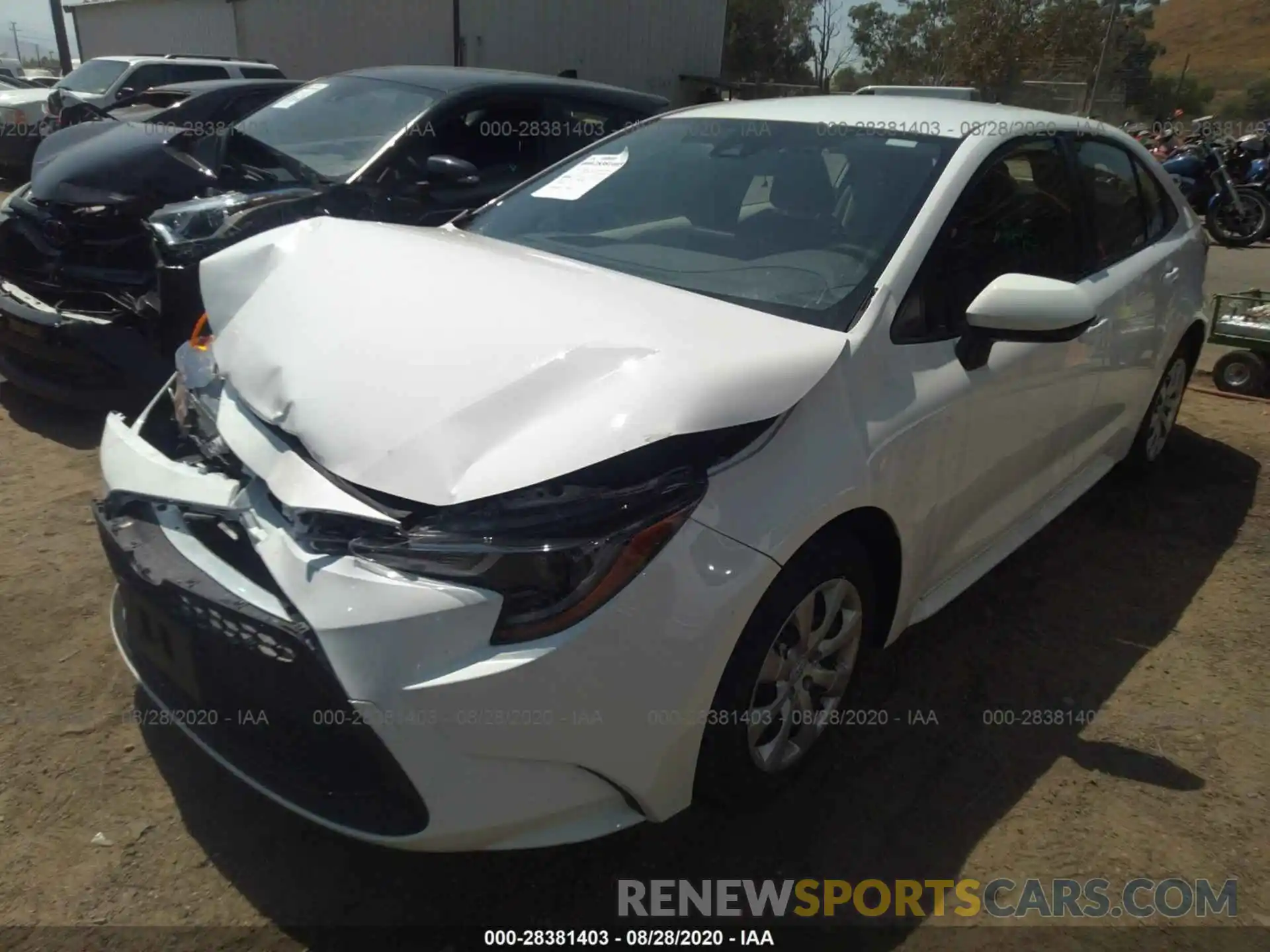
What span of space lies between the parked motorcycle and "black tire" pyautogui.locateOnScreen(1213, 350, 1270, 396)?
721cm

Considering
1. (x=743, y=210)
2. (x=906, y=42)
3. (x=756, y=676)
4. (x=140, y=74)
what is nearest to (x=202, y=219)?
(x=743, y=210)

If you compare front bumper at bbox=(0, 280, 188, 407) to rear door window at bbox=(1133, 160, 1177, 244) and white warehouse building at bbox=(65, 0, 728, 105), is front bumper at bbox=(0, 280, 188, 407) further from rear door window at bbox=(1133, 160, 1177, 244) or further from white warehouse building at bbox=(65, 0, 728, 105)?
white warehouse building at bbox=(65, 0, 728, 105)

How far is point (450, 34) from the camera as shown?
22141 mm

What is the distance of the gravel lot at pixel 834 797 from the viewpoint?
2074mm

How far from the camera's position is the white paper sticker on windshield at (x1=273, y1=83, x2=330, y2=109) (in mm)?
5559

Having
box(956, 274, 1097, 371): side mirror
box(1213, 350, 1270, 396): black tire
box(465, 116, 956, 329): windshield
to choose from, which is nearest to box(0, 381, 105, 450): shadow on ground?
box(465, 116, 956, 329): windshield

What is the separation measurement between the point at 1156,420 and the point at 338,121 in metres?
4.34

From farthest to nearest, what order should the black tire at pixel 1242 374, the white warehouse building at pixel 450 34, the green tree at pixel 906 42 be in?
the green tree at pixel 906 42
the white warehouse building at pixel 450 34
the black tire at pixel 1242 374

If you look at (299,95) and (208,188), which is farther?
(299,95)

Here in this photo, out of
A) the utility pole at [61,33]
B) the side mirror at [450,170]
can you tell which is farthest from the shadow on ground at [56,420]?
the utility pole at [61,33]

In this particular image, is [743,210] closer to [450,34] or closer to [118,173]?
[118,173]

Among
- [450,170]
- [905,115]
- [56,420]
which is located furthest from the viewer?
[450,170]

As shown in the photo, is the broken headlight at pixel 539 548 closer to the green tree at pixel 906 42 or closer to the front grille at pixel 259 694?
the front grille at pixel 259 694

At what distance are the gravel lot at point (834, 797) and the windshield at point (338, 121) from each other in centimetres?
218
